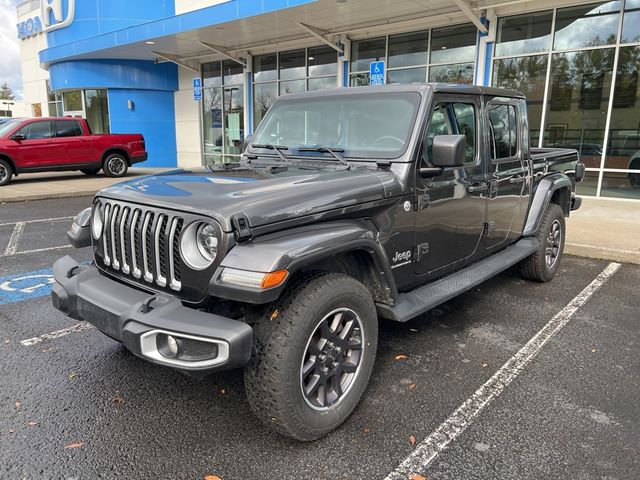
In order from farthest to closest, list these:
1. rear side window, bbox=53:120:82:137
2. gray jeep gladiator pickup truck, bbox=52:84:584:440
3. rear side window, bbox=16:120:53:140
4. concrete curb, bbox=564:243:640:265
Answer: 1. rear side window, bbox=53:120:82:137
2. rear side window, bbox=16:120:53:140
3. concrete curb, bbox=564:243:640:265
4. gray jeep gladiator pickup truck, bbox=52:84:584:440

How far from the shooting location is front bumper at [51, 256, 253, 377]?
2287mm

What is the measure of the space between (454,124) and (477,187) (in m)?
0.56

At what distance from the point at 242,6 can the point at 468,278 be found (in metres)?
11.2

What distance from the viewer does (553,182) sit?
535 centimetres

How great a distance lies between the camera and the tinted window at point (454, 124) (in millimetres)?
3553

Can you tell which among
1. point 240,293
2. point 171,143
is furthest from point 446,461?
point 171,143

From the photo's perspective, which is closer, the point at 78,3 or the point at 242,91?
the point at 242,91

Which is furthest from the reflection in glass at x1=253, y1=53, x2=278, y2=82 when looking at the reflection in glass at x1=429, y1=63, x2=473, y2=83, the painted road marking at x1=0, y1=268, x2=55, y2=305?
the painted road marking at x1=0, y1=268, x2=55, y2=305

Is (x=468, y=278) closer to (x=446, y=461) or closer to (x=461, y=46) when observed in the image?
(x=446, y=461)

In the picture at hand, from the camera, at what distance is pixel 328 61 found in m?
15.4

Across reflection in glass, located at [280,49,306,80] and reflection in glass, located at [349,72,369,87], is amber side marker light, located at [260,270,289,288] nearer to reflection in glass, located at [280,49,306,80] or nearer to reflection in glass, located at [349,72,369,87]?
reflection in glass, located at [349,72,369,87]

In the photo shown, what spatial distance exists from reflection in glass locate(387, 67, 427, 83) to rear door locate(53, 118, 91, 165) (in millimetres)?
9184

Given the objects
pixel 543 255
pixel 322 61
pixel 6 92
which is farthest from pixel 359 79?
pixel 6 92

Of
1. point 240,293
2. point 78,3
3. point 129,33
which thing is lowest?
point 240,293
